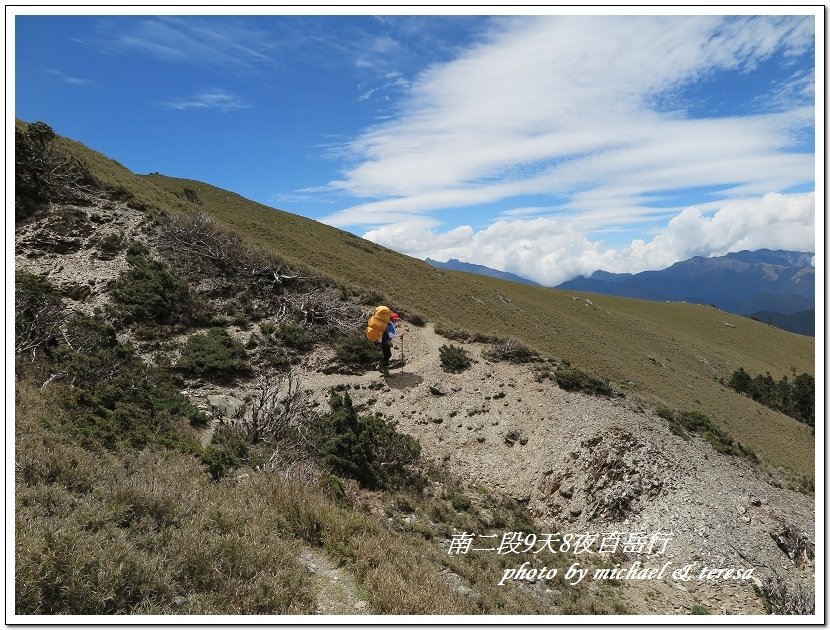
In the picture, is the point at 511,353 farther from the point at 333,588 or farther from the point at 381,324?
the point at 333,588

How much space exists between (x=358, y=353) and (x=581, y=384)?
400 inches

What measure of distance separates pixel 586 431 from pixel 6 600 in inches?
607

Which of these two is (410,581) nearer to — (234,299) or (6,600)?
(6,600)

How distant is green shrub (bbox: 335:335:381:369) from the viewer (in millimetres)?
19859

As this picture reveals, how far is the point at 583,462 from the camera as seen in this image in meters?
14.4

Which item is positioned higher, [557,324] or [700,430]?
[557,324]

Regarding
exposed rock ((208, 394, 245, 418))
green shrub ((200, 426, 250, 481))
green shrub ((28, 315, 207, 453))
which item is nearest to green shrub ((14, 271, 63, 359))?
green shrub ((28, 315, 207, 453))

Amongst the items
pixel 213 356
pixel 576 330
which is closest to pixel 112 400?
pixel 213 356

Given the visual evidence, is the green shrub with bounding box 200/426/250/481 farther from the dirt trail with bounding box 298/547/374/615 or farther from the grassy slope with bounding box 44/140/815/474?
the grassy slope with bounding box 44/140/815/474

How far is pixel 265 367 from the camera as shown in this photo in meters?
18.8

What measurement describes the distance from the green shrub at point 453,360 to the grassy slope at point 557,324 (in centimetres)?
848

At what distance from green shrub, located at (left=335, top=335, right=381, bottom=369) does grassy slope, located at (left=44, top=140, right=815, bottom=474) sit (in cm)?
811

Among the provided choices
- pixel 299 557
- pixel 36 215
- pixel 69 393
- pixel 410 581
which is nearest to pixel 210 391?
pixel 69 393

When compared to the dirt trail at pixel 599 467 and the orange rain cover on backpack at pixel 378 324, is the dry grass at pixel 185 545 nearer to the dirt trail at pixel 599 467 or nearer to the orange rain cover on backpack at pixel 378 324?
the dirt trail at pixel 599 467
